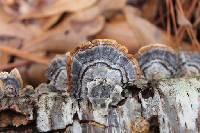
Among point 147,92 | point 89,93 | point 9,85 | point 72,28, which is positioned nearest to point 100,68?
point 89,93

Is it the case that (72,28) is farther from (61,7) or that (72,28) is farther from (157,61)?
(157,61)

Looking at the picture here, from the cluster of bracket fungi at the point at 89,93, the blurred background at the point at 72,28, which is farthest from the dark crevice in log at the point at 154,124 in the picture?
the blurred background at the point at 72,28

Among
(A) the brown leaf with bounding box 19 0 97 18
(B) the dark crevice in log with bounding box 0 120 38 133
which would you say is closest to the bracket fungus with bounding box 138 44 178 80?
(B) the dark crevice in log with bounding box 0 120 38 133

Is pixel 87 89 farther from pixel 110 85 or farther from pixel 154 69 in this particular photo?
pixel 154 69

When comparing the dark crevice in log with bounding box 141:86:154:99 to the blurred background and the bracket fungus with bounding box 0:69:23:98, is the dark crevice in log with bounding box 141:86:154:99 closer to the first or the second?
the bracket fungus with bounding box 0:69:23:98

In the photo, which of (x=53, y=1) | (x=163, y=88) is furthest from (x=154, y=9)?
(x=163, y=88)

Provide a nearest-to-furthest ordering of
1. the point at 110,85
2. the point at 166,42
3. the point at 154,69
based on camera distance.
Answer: the point at 110,85, the point at 154,69, the point at 166,42
